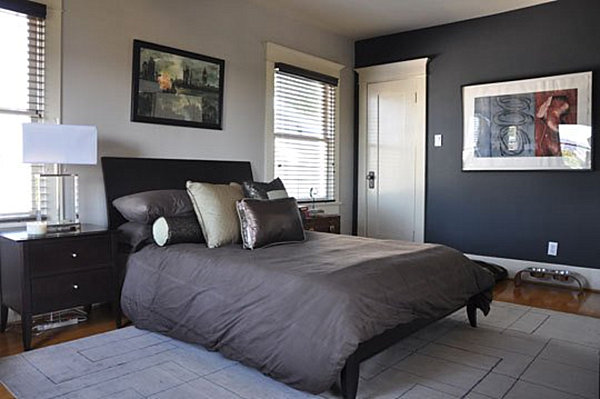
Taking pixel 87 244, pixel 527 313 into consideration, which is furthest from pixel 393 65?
pixel 87 244

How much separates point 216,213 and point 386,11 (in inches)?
116

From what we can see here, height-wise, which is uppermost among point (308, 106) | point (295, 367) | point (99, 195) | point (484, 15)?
point (484, 15)

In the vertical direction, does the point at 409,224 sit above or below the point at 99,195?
below

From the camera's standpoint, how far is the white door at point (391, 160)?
5.43 m

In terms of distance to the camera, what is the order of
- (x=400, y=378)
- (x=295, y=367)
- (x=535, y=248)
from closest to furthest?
(x=295, y=367) < (x=400, y=378) < (x=535, y=248)

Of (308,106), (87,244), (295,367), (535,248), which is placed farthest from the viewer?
(308,106)

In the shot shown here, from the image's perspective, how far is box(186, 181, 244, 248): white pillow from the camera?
3.00m

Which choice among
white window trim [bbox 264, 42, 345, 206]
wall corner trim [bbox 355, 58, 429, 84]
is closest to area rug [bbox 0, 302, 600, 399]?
white window trim [bbox 264, 42, 345, 206]

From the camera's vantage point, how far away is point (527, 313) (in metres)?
3.54

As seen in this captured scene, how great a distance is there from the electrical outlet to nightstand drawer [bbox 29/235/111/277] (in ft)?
12.7

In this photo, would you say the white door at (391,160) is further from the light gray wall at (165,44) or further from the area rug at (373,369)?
the area rug at (373,369)

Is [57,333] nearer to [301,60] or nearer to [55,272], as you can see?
[55,272]

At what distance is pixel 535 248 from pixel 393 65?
2.51 meters

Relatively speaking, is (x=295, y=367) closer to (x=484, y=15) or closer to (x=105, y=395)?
(x=105, y=395)
